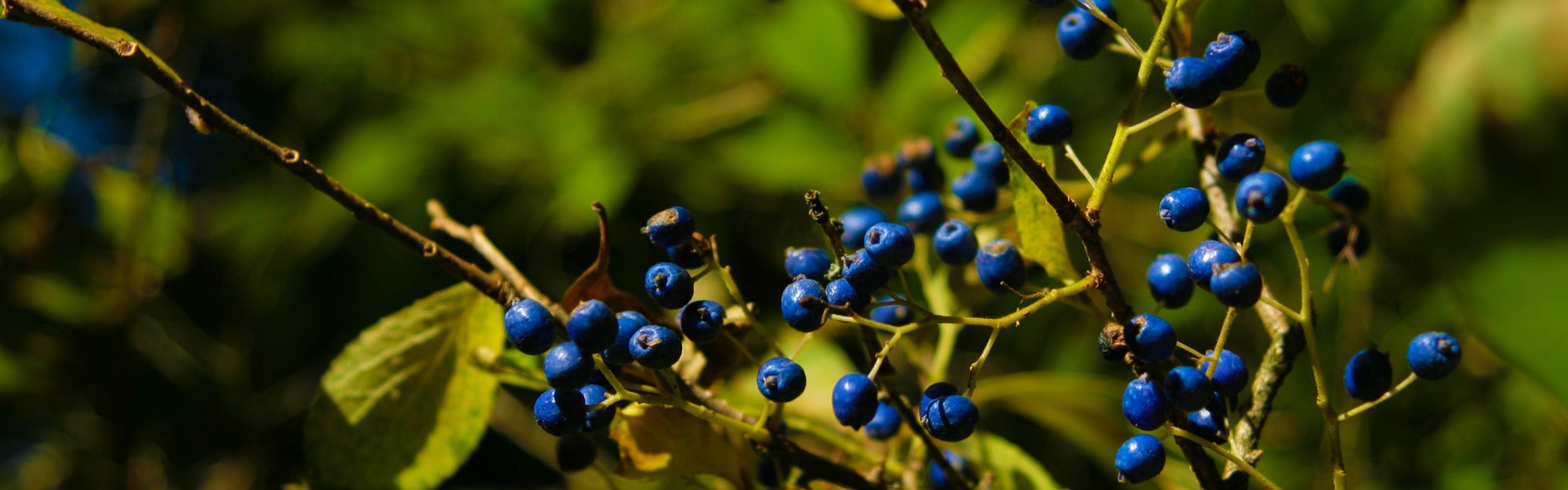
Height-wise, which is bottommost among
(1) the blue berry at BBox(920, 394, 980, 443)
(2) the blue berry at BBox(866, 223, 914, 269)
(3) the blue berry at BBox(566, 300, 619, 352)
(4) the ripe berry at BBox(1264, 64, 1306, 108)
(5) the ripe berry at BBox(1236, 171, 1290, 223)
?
(4) the ripe berry at BBox(1264, 64, 1306, 108)

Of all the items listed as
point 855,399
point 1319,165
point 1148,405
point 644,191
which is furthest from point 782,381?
point 644,191

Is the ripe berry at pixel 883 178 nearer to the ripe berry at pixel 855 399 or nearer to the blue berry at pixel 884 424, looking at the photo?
the blue berry at pixel 884 424

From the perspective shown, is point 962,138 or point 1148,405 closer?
point 1148,405

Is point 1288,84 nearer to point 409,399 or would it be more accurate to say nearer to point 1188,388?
point 1188,388

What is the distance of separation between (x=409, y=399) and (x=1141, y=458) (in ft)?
2.52

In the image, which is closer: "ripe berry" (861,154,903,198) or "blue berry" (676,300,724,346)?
"blue berry" (676,300,724,346)

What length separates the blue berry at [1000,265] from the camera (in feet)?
3.14

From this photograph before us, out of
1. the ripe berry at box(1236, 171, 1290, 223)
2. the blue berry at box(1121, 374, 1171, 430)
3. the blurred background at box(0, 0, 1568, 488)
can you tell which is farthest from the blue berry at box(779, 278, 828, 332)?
the blurred background at box(0, 0, 1568, 488)

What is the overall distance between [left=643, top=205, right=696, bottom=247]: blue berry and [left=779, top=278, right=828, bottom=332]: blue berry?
0.11 meters

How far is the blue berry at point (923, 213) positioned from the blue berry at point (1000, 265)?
258 mm

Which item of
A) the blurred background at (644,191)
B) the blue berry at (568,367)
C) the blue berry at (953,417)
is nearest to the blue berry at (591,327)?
the blue berry at (568,367)

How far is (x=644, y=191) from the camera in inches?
87.2

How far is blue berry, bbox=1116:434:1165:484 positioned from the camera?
0.86 m

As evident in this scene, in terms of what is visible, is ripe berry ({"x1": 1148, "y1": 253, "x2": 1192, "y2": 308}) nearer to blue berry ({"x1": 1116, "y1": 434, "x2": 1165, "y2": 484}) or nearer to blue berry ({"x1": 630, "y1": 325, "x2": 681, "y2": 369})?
blue berry ({"x1": 1116, "y1": 434, "x2": 1165, "y2": 484})
